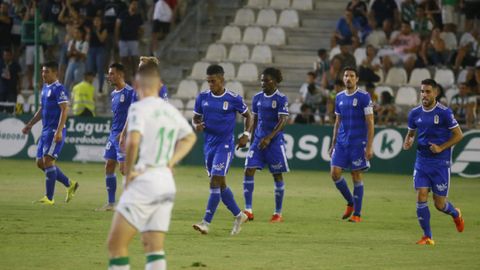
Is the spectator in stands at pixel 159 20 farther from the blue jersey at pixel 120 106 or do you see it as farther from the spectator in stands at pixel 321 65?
the blue jersey at pixel 120 106

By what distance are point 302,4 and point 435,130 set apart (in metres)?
20.6

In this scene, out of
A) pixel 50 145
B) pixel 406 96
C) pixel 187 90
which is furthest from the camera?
pixel 187 90

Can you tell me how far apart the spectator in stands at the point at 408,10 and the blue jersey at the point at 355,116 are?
15287 mm

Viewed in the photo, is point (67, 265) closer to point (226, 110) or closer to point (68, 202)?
point (226, 110)

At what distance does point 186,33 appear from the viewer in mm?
36719

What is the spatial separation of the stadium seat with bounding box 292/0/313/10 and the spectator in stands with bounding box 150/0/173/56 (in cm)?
382

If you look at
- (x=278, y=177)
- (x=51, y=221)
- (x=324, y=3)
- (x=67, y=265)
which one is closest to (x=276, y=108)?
(x=278, y=177)

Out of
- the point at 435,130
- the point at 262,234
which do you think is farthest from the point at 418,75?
the point at 262,234

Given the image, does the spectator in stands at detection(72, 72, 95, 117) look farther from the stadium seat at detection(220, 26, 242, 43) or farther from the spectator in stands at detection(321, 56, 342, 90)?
the spectator in stands at detection(321, 56, 342, 90)

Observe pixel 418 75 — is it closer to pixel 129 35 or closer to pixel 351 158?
pixel 129 35

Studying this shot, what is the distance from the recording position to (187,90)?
33.9 meters

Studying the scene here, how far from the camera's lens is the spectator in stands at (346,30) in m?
33.2

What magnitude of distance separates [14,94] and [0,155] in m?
3.44

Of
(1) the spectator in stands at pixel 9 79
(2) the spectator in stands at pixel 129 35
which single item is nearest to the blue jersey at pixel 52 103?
(2) the spectator in stands at pixel 129 35
